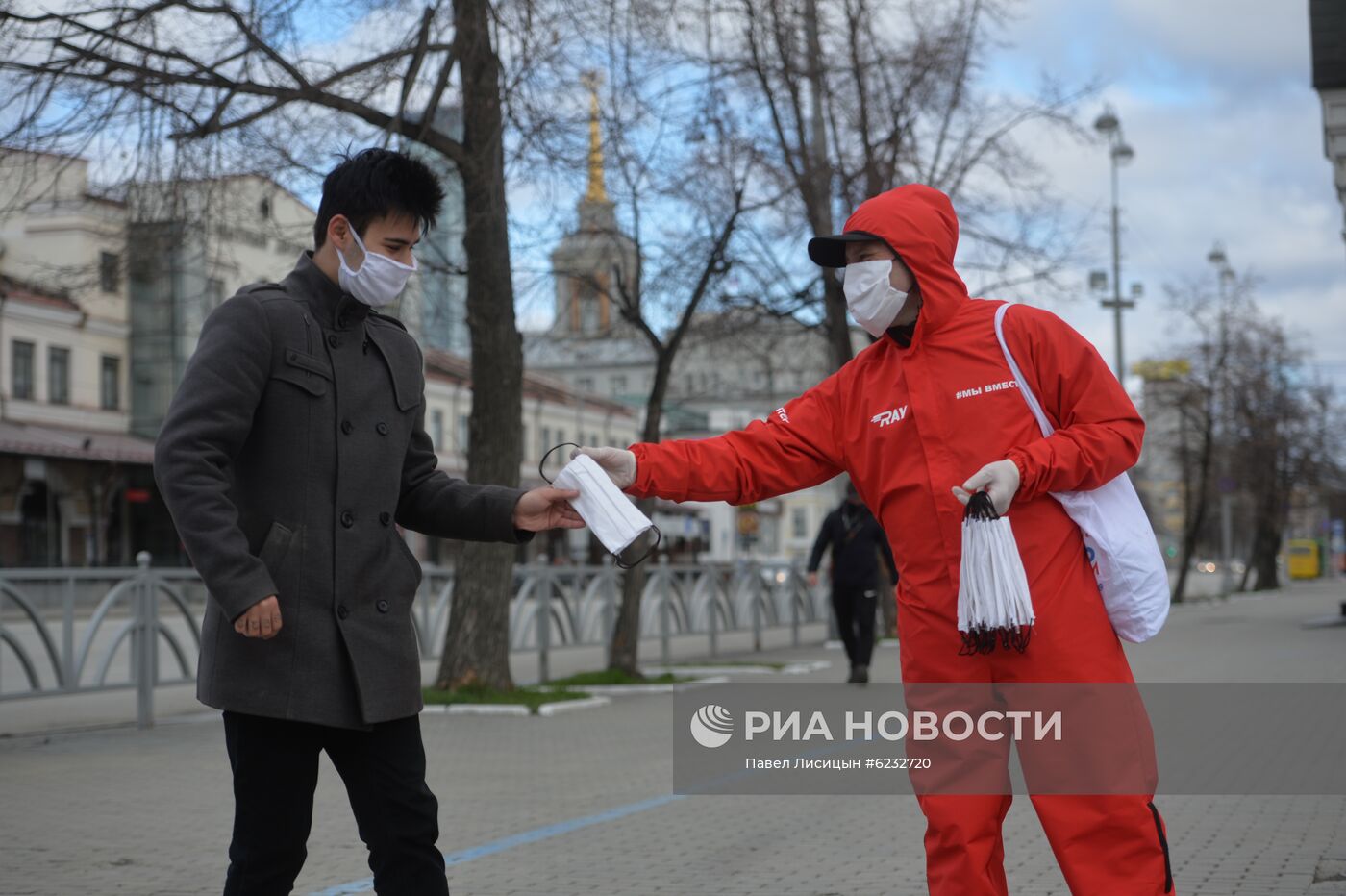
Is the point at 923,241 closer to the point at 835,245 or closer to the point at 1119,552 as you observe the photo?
the point at 835,245

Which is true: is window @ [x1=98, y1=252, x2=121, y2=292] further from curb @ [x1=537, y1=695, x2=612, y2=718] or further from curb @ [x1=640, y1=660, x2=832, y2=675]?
curb @ [x1=640, y1=660, x2=832, y2=675]

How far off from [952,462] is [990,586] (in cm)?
38

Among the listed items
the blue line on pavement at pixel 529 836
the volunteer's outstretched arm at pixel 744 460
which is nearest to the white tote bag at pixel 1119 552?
the volunteer's outstretched arm at pixel 744 460

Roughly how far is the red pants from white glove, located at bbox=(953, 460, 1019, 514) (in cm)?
28

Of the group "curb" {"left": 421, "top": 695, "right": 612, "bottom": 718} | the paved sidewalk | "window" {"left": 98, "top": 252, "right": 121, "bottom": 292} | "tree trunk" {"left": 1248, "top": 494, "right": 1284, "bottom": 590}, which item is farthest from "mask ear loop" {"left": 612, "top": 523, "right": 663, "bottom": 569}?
"tree trunk" {"left": 1248, "top": 494, "right": 1284, "bottom": 590}

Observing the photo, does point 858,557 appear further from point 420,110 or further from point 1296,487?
point 1296,487

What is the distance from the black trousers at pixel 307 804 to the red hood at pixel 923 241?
1638mm

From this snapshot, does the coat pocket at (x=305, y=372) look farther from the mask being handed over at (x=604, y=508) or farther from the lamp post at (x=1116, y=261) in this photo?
the lamp post at (x=1116, y=261)

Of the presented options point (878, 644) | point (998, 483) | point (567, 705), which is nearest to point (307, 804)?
point (998, 483)

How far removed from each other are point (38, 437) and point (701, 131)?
102 feet

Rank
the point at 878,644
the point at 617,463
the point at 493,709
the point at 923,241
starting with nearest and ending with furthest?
the point at 923,241 → the point at 617,463 → the point at 493,709 → the point at 878,644

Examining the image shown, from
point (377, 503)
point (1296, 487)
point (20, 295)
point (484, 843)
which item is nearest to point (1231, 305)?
point (1296, 487)

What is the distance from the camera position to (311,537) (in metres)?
3.53

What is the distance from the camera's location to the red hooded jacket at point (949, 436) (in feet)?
12.2
